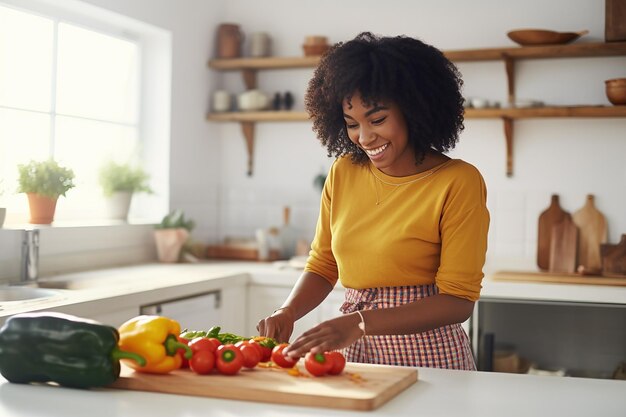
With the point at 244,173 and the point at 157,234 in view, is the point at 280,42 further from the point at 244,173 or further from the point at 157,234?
the point at 157,234

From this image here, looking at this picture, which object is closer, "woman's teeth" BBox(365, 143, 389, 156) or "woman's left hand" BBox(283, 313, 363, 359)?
"woman's left hand" BBox(283, 313, 363, 359)

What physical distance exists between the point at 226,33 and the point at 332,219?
2.55 meters

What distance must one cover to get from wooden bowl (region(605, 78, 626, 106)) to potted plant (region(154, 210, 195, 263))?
208cm

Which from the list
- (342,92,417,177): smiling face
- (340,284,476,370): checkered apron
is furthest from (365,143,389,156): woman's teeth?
(340,284,476,370): checkered apron

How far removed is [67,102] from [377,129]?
2.18 m

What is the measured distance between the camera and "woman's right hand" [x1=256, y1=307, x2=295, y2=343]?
2.00 metres

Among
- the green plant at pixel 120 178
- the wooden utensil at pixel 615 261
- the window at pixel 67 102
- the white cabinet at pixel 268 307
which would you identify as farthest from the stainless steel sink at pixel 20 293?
the wooden utensil at pixel 615 261

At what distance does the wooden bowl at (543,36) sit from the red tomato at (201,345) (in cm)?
265

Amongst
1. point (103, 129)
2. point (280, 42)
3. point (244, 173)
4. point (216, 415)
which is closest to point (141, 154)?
point (103, 129)

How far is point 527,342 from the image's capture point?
389cm

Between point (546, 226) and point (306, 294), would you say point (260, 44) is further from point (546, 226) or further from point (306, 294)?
point (306, 294)

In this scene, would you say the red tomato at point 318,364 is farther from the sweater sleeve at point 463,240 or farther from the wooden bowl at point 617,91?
the wooden bowl at point 617,91

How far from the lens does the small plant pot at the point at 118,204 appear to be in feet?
12.9

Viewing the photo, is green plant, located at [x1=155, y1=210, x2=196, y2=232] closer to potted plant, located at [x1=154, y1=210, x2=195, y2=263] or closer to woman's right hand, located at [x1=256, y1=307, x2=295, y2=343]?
potted plant, located at [x1=154, y1=210, x2=195, y2=263]
